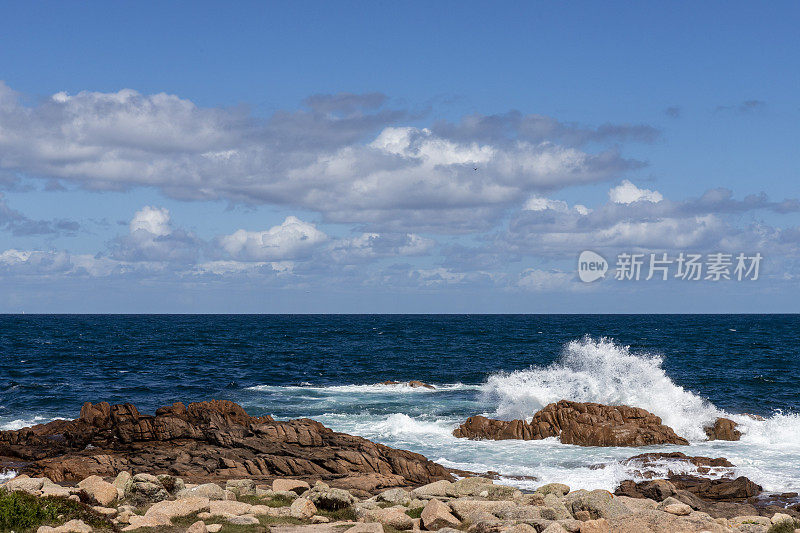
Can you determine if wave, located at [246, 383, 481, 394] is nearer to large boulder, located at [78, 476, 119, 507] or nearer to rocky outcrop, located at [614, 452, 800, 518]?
rocky outcrop, located at [614, 452, 800, 518]

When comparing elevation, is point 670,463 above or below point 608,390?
below

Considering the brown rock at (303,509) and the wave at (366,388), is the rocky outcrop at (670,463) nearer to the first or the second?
the brown rock at (303,509)

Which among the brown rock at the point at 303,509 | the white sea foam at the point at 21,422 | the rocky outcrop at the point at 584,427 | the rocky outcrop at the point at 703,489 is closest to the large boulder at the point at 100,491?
the brown rock at the point at 303,509

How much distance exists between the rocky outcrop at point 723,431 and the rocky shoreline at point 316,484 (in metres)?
0.11

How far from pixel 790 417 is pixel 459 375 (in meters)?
22.7

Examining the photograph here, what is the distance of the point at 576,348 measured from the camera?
41688 millimetres

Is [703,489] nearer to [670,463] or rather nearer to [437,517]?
[670,463]

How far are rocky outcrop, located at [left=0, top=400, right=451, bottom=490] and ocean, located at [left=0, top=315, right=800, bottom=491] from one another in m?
3.59

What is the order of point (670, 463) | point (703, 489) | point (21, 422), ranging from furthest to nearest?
point (21, 422) < point (670, 463) < point (703, 489)

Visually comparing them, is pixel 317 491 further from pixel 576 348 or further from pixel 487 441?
pixel 576 348

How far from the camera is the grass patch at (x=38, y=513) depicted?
39.7 ft

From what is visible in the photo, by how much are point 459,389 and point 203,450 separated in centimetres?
2331

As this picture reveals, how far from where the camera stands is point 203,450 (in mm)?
21484

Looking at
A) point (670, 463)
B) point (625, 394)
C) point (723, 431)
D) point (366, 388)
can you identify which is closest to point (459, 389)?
point (366, 388)
